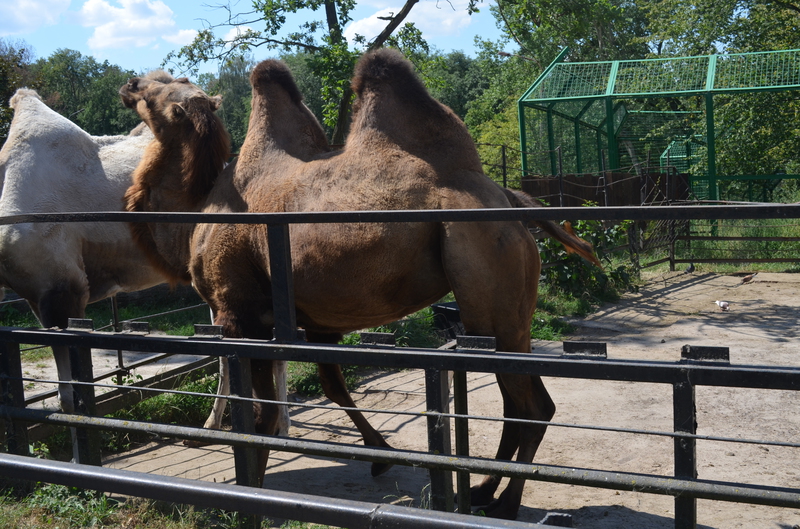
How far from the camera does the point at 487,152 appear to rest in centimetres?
3133

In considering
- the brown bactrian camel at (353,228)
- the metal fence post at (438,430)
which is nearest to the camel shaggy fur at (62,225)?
the brown bactrian camel at (353,228)

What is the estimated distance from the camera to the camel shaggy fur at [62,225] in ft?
17.0

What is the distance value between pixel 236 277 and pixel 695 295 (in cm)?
864

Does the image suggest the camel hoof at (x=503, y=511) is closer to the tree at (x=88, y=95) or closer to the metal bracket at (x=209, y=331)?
the metal bracket at (x=209, y=331)

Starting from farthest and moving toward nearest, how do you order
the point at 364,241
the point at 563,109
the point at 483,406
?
the point at 563,109 < the point at 483,406 < the point at 364,241

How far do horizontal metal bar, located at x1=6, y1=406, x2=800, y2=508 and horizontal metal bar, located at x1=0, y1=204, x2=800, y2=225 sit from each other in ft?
2.60

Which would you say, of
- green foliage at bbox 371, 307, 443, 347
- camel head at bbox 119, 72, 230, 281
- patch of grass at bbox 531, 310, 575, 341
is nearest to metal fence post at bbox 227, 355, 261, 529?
camel head at bbox 119, 72, 230, 281

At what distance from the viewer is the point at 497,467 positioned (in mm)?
2396

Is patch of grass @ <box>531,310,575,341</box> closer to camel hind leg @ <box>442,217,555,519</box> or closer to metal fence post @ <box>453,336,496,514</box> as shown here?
camel hind leg @ <box>442,217,555,519</box>

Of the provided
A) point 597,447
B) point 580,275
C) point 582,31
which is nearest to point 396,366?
point 597,447

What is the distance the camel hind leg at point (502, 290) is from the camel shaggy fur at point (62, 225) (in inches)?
116

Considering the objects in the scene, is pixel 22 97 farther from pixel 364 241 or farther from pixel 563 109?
pixel 563 109

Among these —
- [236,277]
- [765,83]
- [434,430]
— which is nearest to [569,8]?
[765,83]

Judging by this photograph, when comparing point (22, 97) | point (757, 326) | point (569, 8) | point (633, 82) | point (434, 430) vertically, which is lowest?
point (757, 326)
